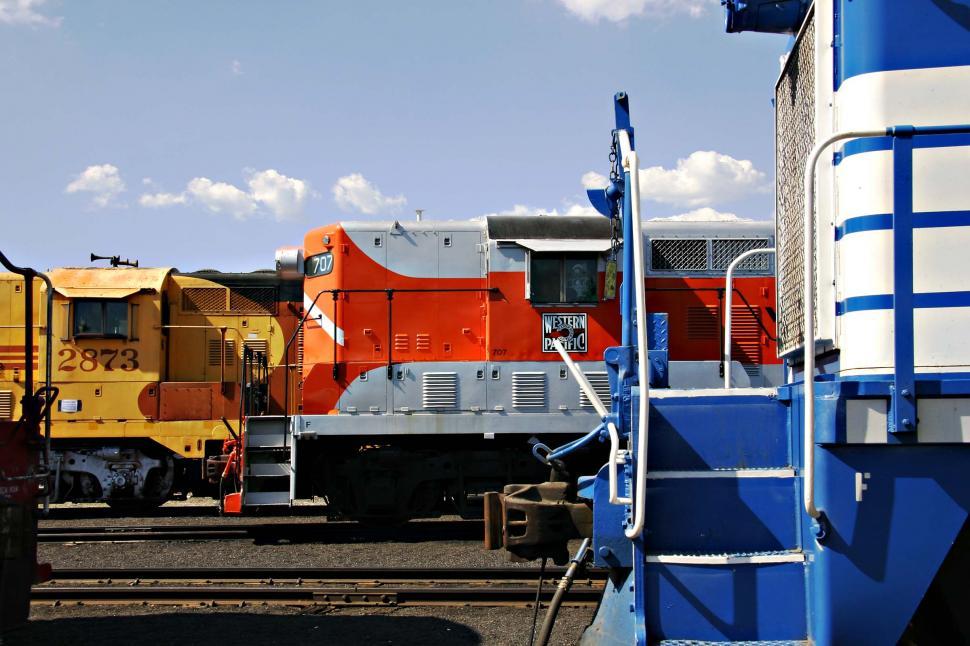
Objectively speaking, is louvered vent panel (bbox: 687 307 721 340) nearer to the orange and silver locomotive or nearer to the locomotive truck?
the orange and silver locomotive

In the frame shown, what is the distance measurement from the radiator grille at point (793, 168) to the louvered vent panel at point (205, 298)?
999 centimetres

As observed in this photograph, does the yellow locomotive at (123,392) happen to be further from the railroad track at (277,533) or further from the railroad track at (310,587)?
the railroad track at (310,587)

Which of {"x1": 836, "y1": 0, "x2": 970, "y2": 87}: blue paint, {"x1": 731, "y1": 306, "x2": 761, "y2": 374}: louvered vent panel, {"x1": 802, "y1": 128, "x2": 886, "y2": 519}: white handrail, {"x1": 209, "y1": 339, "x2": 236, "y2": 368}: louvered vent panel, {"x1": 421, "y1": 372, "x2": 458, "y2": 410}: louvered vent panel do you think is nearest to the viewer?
{"x1": 802, "y1": 128, "x2": 886, "y2": 519}: white handrail

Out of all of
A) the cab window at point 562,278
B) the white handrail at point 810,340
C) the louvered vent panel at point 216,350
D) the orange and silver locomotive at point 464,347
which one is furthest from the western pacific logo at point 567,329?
the white handrail at point 810,340

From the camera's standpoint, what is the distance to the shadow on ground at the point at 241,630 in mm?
5824

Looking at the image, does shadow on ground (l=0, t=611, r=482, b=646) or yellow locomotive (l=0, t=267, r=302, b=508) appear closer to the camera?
shadow on ground (l=0, t=611, r=482, b=646)

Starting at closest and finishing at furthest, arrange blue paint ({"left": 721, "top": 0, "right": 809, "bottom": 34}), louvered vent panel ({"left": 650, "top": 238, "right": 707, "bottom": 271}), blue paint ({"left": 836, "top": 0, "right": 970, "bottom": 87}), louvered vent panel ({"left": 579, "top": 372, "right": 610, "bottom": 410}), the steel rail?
blue paint ({"left": 836, "top": 0, "right": 970, "bottom": 87})
blue paint ({"left": 721, "top": 0, "right": 809, "bottom": 34})
the steel rail
louvered vent panel ({"left": 579, "top": 372, "right": 610, "bottom": 410})
louvered vent panel ({"left": 650, "top": 238, "right": 707, "bottom": 271})

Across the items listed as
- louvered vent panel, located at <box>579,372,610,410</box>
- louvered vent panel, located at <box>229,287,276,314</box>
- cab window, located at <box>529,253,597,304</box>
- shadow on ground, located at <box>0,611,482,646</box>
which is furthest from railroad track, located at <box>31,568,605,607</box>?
louvered vent panel, located at <box>229,287,276,314</box>

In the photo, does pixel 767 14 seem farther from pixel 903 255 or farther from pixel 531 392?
pixel 531 392

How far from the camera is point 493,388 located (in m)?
10.0

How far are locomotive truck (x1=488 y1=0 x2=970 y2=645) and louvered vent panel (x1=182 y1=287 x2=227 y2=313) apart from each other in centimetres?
1028

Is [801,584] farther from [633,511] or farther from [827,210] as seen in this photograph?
[827,210]

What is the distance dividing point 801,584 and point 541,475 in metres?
7.08

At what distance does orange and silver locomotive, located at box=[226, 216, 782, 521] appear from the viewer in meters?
9.97
